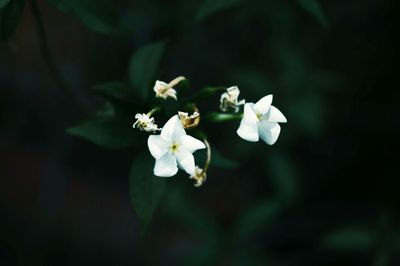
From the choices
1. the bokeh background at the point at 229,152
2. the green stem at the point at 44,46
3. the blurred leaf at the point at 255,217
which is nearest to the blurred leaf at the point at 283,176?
the bokeh background at the point at 229,152

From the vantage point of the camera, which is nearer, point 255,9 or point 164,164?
point 164,164

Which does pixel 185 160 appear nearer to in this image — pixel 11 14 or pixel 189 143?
pixel 189 143

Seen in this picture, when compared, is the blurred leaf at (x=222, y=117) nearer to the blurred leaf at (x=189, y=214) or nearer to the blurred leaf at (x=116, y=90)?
the blurred leaf at (x=116, y=90)

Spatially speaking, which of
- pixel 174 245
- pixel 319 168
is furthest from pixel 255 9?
pixel 174 245

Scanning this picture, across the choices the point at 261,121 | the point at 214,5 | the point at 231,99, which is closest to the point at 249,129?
the point at 261,121

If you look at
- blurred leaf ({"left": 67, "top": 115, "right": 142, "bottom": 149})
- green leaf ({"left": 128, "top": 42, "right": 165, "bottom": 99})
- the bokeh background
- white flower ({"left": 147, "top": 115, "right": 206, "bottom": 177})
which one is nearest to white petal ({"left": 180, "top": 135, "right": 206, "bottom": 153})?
white flower ({"left": 147, "top": 115, "right": 206, "bottom": 177})

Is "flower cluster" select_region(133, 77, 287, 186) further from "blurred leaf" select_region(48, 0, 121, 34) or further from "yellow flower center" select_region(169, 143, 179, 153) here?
"blurred leaf" select_region(48, 0, 121, 34)

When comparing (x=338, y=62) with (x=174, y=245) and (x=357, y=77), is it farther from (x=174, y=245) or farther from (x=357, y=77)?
(x=174, y=245)

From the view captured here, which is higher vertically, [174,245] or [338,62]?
[338,62]
